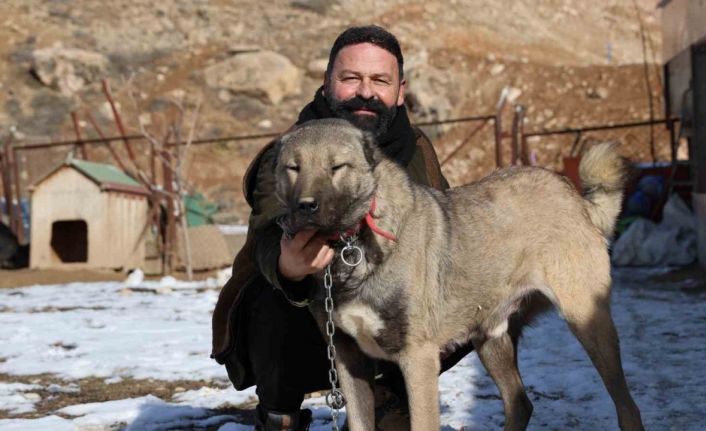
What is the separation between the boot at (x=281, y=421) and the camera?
343 centimetres

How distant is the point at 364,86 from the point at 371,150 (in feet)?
2.29

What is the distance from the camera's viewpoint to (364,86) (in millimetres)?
3555

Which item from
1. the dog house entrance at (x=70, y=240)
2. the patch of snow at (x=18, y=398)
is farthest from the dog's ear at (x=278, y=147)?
the dog house entrance at (x=70, y=240)

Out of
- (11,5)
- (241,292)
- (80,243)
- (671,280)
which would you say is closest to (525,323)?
(241,292)

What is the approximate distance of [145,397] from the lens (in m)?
4.98

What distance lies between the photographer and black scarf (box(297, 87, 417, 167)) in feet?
11.8

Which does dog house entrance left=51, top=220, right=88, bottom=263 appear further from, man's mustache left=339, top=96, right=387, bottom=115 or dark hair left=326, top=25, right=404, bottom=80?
man's mustache left=339, top=96, right=387, bottom=115

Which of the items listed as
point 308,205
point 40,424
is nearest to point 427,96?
point 40,424

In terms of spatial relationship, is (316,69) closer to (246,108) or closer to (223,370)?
(246,108)

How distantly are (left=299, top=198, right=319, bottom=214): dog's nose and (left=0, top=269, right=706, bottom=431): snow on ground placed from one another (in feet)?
6.70

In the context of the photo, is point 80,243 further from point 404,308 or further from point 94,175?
point 404,308

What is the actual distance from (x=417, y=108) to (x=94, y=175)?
13285 millimetres

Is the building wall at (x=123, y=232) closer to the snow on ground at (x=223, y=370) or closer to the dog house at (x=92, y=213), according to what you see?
the dog house at (x=92, y=213)

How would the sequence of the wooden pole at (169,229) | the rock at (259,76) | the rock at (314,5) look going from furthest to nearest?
the rock at (314,5) → the rock at (259,76) → the wooden pole at (169,229)
